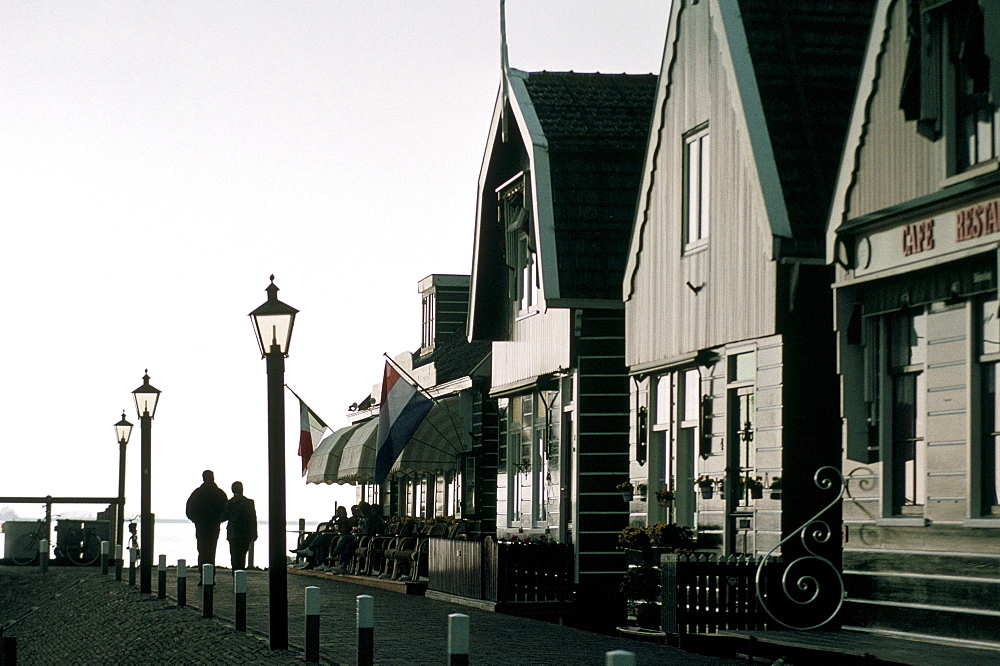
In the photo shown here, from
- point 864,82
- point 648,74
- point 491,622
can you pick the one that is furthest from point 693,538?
point 648,74

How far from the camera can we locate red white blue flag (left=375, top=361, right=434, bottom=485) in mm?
31562

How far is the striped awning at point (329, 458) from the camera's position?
4112 cm

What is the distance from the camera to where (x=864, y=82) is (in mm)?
15852

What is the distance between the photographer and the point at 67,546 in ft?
130

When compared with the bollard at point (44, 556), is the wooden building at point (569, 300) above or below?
above

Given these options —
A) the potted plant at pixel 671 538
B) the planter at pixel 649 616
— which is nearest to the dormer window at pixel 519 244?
the potted plant at pixel 671 538

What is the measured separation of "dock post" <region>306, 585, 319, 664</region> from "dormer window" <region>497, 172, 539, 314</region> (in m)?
12.0

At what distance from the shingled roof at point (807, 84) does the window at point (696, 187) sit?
5.03ft

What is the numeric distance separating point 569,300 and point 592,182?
210cm

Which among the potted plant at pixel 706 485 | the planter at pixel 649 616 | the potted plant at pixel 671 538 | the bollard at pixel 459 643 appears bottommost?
the planter at pixel 649 616

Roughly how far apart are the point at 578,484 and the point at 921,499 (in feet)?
34.4

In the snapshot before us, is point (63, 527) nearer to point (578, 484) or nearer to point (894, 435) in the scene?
point (578, 484)

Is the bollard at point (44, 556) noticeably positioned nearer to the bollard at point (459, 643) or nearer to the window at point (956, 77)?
the window at point (956, 77)

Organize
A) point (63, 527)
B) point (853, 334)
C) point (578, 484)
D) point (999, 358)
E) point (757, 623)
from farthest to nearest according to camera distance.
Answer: point (63, 527) → point (578, 484) → point (757, 623) → point (853, 334) → point (999, 358)
